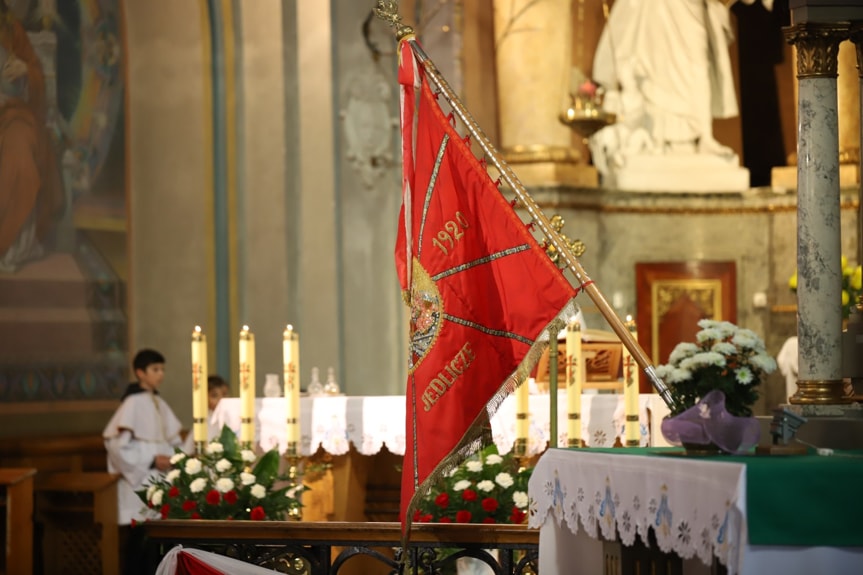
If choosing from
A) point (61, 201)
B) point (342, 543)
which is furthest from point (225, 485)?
point (61, 201)

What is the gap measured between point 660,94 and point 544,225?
8376mm

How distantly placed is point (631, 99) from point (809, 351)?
26.0 ft

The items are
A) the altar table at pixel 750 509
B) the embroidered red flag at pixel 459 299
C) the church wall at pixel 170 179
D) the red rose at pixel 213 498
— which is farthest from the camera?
the church wall at pixel 170 179

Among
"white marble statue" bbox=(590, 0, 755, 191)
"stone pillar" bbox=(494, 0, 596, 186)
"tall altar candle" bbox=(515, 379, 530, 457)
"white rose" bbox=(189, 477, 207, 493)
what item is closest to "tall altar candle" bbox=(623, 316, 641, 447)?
"tall altar candle" bbox=(515, 379, 530, 457)

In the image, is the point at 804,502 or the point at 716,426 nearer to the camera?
the point at 804,502

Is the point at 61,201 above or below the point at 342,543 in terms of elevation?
above

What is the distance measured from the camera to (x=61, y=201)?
11.6 meters

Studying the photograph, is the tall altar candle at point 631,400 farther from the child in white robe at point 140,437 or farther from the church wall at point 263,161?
the church wall at point 263,161

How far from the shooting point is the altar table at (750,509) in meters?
4.54

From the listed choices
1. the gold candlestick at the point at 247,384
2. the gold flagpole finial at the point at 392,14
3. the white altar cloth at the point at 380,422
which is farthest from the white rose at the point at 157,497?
the gold flagpole finial at the point at 392,14

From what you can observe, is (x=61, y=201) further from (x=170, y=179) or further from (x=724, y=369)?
(x=724, y=369)

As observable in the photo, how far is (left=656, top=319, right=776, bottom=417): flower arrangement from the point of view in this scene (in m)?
5.16

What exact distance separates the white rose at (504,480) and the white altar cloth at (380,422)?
3.23 feet

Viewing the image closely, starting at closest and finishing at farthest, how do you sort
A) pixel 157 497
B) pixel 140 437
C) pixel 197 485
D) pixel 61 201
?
pixel 197 485 → pixel 157 497 → pixel 140 437 → pixel 61 201
